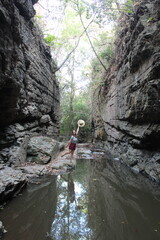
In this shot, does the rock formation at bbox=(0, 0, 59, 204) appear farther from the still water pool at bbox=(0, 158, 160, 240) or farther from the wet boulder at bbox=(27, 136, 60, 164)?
the still water pool at bbox=(0, 158, 160, 240)

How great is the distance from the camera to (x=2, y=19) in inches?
130

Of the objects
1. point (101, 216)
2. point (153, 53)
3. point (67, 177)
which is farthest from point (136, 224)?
point (153, 53)

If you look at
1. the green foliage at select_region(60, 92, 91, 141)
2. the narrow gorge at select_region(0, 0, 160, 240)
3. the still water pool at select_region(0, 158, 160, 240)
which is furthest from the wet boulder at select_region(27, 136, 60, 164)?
the green foliage at select_region(60, 92, 91, 141)

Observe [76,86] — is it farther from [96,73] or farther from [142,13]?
[142,13]

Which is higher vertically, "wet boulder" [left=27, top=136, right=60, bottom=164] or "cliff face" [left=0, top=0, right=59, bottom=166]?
"cliff face" [left=0, top=0, right=59, bottom=166]

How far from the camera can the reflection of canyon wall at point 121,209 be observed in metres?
2.35

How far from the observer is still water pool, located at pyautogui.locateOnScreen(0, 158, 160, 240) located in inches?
90.2

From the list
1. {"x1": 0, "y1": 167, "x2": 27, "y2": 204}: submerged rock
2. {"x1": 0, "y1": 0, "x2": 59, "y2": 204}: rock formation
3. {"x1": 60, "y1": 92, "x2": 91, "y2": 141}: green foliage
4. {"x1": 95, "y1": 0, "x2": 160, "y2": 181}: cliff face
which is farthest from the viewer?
{"x1": 60, "y1": 92, "x2": 91, "y2": 141}: green foliage

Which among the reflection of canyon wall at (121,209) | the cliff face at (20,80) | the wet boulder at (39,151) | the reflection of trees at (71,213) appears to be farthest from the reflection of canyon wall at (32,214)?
the wet boulder at (39,151)

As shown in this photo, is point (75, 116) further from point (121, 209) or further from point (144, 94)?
point (121, 209)

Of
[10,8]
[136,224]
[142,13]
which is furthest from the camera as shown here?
[142,13]

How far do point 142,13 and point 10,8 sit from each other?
5636 mm

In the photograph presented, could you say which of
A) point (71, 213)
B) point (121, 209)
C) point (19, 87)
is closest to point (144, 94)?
point (121, 209)

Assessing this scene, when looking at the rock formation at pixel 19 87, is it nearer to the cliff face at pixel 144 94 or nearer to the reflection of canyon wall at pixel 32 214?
the reflection of canyon wall at pixel 32 214
